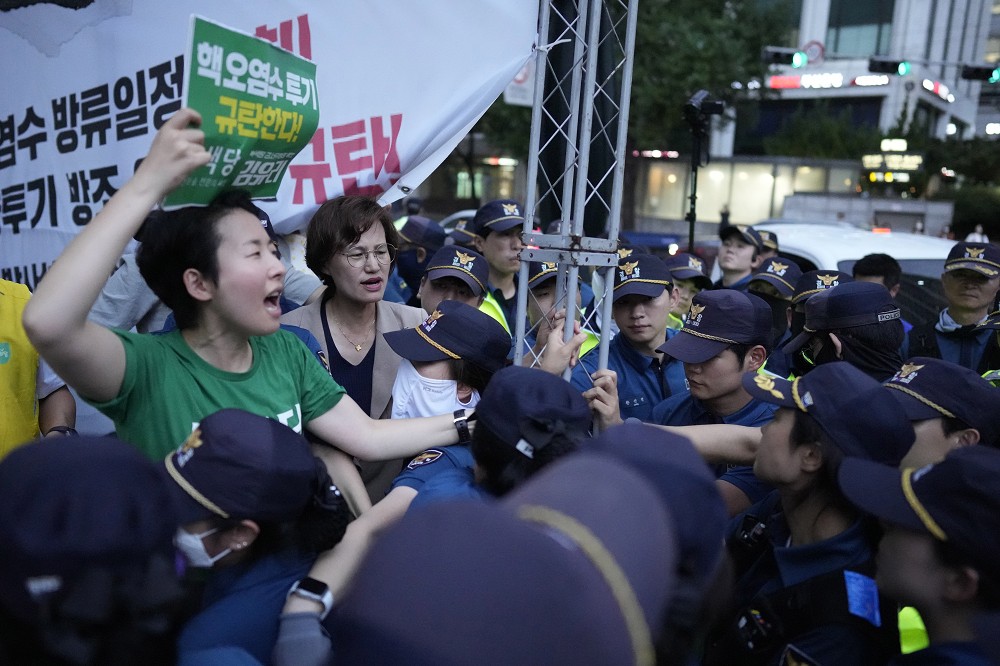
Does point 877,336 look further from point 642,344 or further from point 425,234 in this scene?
point 425,234

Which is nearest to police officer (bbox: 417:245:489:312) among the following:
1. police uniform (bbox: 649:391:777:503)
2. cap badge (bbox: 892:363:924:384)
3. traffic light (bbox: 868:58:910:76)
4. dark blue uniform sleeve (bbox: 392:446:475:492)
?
police uniform (bbox: 649:391:777:503)

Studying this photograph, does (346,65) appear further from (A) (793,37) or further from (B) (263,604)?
(A) (793,37)

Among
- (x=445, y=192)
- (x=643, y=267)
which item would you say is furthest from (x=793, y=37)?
(x=643, y=267)

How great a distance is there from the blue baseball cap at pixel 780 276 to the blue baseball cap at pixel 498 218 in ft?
5.39

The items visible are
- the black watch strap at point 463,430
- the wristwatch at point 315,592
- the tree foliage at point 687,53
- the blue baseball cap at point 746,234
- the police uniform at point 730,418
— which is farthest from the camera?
the tree foliage at point 687,53

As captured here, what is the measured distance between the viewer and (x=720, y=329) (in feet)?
9.50

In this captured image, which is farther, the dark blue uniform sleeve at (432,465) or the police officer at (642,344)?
the police officer at (642,344)

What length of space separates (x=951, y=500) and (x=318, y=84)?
2640mm

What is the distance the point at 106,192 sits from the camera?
10.7 ft

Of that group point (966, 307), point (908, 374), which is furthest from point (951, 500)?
point (966, 307)

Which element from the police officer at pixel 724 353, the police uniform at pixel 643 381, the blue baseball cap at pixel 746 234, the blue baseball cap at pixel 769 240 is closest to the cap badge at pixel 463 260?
the police uniform at pixel 643 381

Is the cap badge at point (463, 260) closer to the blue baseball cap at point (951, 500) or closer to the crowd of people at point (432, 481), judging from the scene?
the crowd of people at point (432, 481)

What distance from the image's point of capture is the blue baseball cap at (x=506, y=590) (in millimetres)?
791

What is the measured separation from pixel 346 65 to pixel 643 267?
5.54 ft
